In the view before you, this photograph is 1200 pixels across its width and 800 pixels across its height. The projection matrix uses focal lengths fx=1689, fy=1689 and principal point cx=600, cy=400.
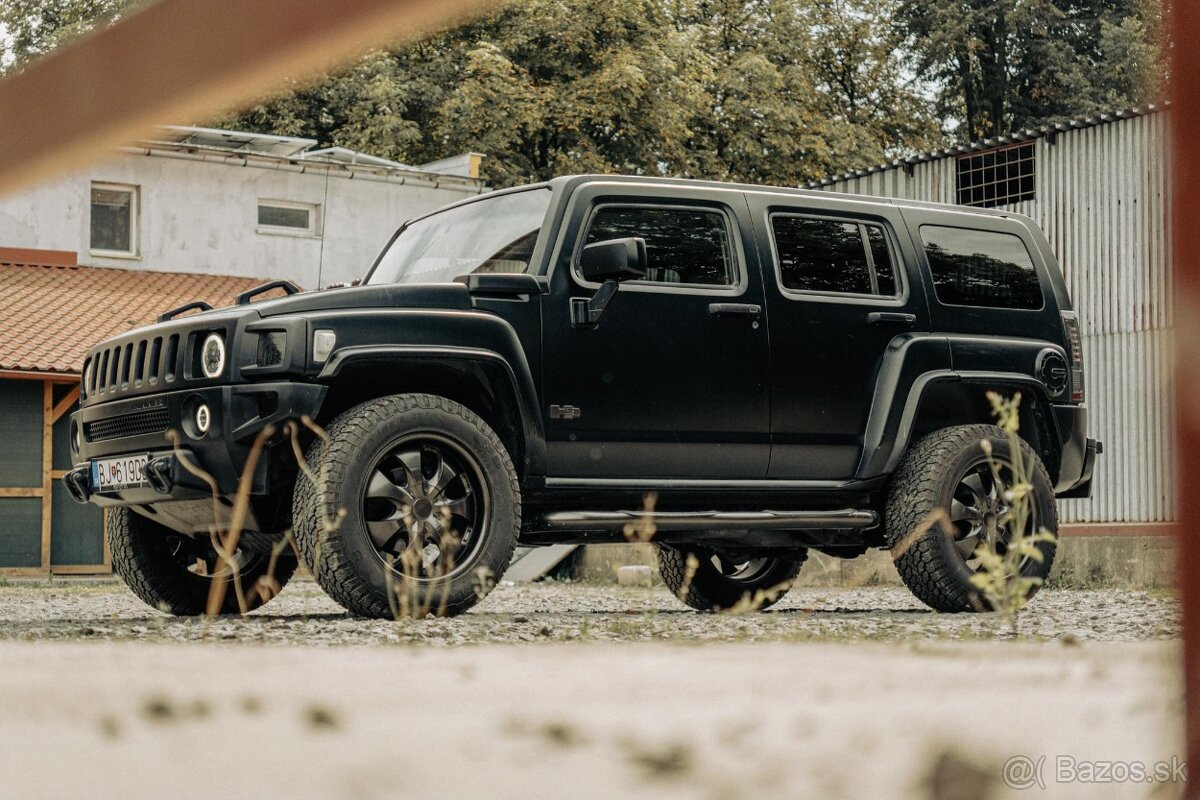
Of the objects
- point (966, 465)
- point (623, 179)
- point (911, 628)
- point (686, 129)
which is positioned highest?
point (686, 129)

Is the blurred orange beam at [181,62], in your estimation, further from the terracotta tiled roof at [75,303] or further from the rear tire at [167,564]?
the terracotta tiled roof at [75,303]

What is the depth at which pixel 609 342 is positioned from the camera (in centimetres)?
732

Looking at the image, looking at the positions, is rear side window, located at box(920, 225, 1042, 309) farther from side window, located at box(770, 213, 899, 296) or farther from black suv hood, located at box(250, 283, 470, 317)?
black suv hood, located at box(250, 283, 470, 317)

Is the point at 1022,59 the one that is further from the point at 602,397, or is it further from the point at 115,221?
the point at 602,397

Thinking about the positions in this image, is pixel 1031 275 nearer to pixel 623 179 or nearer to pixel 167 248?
pixel 623 179

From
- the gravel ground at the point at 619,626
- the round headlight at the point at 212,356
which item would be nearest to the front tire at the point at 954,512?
the gravel ground at the point at 619,626

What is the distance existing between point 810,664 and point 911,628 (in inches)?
160

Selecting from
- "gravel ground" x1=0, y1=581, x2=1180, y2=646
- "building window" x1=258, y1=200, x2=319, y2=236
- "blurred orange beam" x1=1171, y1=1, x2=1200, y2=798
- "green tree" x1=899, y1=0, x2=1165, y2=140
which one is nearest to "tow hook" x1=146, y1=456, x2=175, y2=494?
"gravel ground" x1=0, y1=581, x2=1180, y2=646

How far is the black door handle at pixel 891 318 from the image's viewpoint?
8.09 m

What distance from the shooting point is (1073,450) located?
8727 mm

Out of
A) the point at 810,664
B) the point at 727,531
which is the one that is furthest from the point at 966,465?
Answer: the point at 810,664

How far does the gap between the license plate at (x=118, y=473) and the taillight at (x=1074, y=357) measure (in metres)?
4.73

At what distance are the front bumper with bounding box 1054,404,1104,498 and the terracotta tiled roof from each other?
14.0 m

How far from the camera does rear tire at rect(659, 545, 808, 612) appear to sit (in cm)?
918
